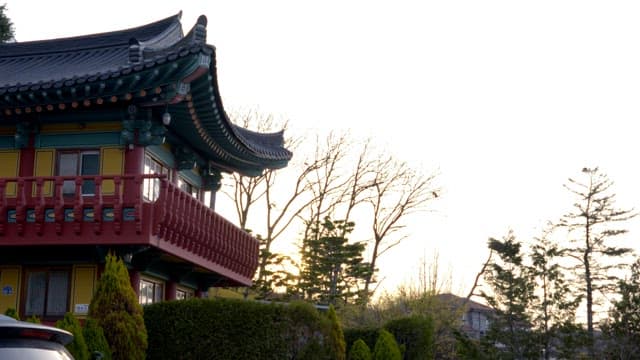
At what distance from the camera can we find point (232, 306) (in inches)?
777

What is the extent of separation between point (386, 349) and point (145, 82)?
8.90 m

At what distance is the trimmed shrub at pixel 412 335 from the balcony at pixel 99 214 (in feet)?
21.5

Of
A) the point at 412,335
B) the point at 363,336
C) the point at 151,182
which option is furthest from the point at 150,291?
the point at 412,335

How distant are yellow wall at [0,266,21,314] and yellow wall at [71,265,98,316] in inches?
62.5

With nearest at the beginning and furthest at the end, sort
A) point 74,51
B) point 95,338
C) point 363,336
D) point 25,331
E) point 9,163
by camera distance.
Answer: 1. point 25,331
2. point 95,338
3. point 9,163
4. point 363,336
5. point 74,51

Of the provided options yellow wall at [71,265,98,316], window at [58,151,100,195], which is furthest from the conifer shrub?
window at [58,151,100,195]

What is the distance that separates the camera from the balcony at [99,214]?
21109 mm

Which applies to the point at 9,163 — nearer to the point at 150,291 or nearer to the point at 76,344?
the point at 150,291

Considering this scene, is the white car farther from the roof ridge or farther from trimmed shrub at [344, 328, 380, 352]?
the roof ridge

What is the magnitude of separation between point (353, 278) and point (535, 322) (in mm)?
12007

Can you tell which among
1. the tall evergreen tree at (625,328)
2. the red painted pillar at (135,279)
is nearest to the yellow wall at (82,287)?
the red painted pillar at (135,279)

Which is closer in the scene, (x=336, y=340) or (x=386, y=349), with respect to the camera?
(x=336, y=340)

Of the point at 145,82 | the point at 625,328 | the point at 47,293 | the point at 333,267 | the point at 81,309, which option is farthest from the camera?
the point at 333,267

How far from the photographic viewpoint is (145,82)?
21547mm
